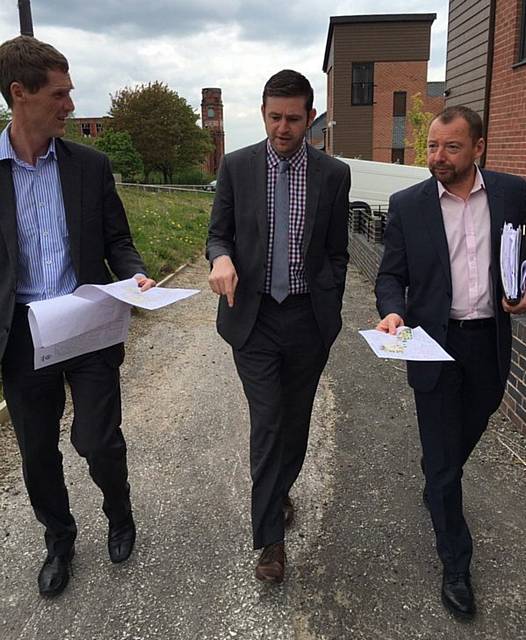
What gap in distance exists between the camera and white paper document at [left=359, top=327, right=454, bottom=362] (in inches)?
88.8

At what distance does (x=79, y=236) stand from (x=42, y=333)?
498mm

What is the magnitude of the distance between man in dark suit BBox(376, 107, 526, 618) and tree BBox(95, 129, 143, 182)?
135 feet

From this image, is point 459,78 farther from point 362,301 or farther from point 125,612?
point 125,612

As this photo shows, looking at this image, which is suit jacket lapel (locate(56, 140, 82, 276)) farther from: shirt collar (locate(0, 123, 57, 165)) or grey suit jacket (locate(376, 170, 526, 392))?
grey suit jacket (locate(376, 170, 526, 392))

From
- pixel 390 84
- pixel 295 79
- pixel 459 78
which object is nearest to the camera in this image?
pixel 295 79

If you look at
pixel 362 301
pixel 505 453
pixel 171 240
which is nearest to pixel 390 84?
pixel 171 240

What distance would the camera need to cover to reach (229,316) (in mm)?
2943

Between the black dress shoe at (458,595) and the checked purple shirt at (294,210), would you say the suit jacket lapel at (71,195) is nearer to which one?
the checked purple shirt at (294,210)

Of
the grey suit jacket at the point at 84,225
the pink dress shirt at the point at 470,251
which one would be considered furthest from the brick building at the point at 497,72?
the grey suit jacket at the point at 84,225

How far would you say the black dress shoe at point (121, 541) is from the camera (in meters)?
3.01

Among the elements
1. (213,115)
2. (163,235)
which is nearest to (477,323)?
(163,235)

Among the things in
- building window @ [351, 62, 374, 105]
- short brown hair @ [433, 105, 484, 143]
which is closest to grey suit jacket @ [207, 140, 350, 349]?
short brown hair @ [433, 105, 484, 143]

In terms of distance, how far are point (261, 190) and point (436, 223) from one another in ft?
2.71

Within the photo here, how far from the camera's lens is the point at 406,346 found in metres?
2.36
